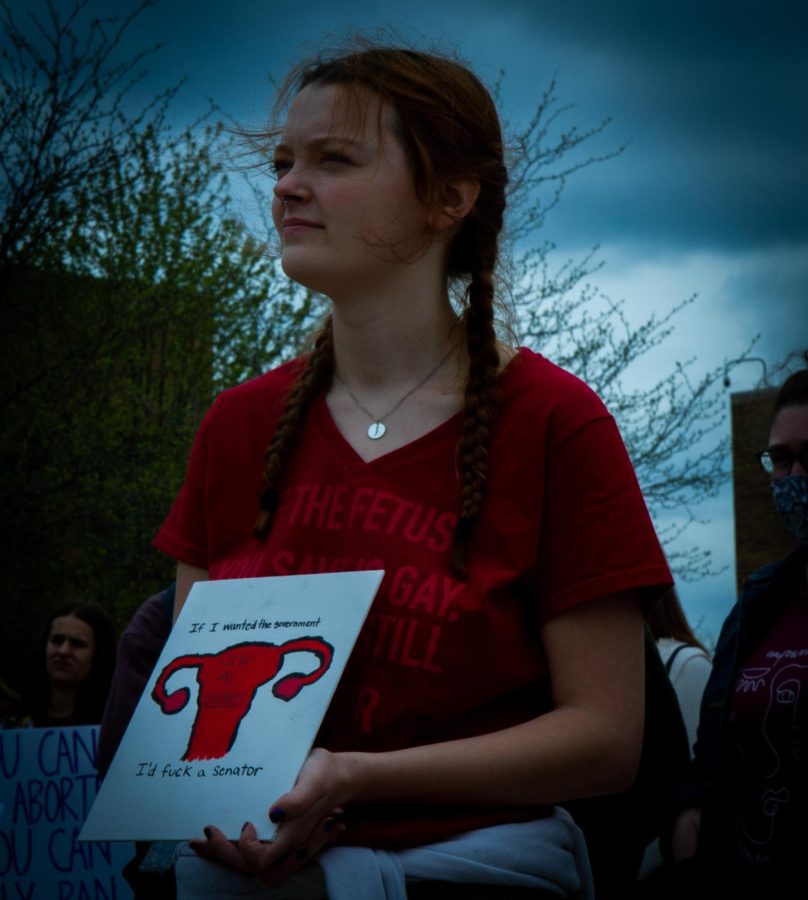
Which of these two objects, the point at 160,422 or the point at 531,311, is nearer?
the point at 531,311

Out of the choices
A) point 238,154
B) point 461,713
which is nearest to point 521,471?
point 461,713

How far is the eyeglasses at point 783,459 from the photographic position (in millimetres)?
3670

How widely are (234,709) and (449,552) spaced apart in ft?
1.27

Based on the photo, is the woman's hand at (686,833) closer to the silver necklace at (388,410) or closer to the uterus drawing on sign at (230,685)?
the silver necklace at (388,410)

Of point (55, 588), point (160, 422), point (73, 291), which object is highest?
point (73, 291)

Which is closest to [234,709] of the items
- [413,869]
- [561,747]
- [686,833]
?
[413,869]

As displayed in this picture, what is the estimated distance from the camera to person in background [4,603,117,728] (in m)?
6.64

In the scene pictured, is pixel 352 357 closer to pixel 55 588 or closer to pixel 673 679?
pixel 673 679

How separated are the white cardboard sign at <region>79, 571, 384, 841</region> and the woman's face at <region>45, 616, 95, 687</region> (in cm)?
512

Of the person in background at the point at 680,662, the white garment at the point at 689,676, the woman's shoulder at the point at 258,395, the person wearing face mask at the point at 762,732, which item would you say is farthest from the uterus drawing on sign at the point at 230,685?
the white garment at the point at 689,676

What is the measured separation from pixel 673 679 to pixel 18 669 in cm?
948

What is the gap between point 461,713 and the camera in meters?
1.77

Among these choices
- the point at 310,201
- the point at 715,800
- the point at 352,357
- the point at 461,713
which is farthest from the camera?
the point at 715,800

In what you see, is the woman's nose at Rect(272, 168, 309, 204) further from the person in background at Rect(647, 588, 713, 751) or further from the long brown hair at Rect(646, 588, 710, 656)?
the long brown hair at Rect(646, 588, 710, 656)
